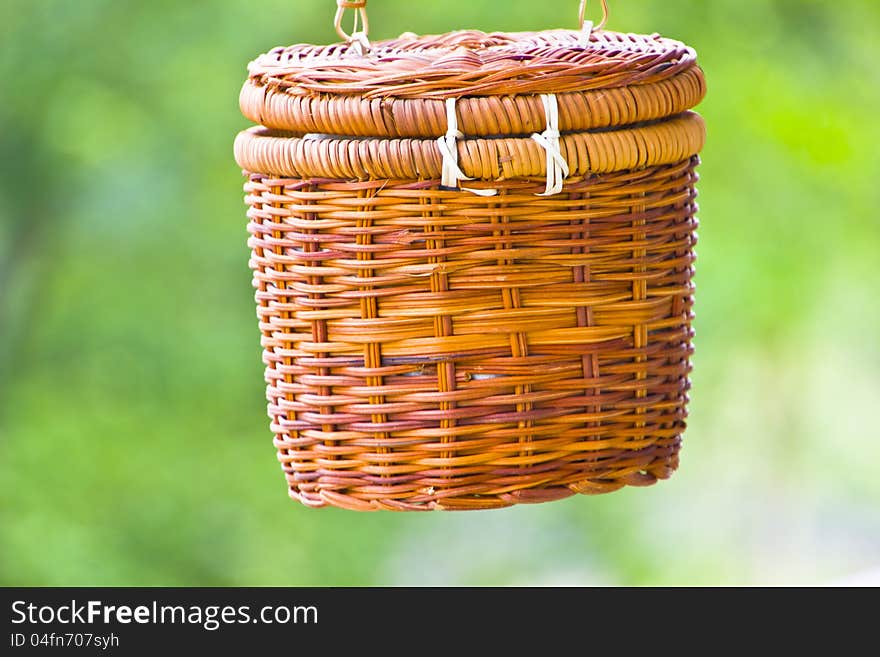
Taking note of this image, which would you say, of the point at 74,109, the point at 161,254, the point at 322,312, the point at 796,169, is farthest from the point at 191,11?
the point at 322,312

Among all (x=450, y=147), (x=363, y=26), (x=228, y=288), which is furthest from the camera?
(x=228, y=288)

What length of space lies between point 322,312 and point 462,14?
159cm

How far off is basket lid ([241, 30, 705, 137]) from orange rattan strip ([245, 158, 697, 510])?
0.17ft

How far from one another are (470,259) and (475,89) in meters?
0.14

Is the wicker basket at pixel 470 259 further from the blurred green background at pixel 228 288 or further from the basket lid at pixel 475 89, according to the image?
the blurred green background at pixel 228 288

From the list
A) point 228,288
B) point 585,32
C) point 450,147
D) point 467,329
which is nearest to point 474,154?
point 450,147

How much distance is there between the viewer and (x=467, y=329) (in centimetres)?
103

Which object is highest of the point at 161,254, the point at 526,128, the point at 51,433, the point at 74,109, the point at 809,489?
the point at 526,128

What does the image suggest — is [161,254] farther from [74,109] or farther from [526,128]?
[526,128]

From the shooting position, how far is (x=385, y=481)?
1071mm

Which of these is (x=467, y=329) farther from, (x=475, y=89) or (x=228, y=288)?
(x=228, y=288)

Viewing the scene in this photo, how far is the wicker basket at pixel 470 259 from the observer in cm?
99

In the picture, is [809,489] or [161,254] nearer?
[161,254]

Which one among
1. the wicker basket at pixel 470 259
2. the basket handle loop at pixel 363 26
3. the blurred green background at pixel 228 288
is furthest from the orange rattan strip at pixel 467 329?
the blurred green background at pixel 228 288
